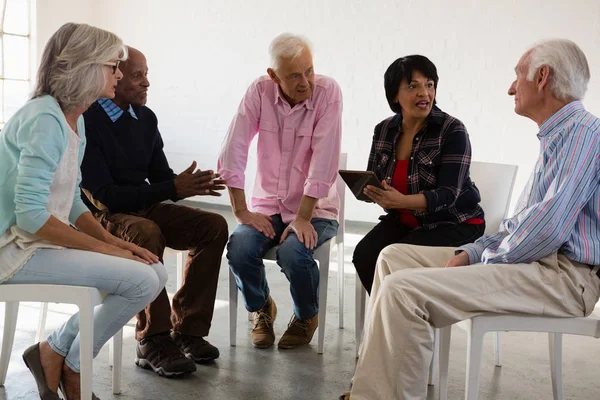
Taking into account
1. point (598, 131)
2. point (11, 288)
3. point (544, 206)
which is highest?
point (598, 131)

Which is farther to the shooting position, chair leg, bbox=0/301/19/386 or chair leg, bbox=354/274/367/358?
chair leg, bbox=354/274/367/358

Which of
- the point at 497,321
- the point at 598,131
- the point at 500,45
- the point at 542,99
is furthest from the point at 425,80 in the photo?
the point at 500,45

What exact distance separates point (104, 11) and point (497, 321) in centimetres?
639

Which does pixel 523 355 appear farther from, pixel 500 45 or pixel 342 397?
pixel 500 45

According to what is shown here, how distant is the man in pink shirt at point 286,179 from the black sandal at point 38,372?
0.95 meters

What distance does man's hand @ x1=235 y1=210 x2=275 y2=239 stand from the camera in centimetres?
317

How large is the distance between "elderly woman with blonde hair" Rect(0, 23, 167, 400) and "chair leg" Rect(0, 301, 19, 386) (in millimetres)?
276

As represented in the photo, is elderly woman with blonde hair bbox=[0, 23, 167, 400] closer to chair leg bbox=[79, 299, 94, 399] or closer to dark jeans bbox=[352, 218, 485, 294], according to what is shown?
chair leg bbox=[79, 299, 94, 399]

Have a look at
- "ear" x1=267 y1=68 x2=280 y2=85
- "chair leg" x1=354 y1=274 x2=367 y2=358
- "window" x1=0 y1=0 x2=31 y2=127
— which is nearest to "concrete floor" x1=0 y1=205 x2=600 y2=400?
"chair leg" x1=354 y1=274 x2=367 y2=358

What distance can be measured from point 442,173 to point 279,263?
31.0 inches

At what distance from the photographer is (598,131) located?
7.14ft

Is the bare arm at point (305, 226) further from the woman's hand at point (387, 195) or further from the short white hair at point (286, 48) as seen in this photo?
Answer: the short white hair at point (286, 48)

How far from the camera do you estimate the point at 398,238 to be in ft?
10.1

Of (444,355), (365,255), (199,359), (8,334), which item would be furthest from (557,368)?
(8,334)
